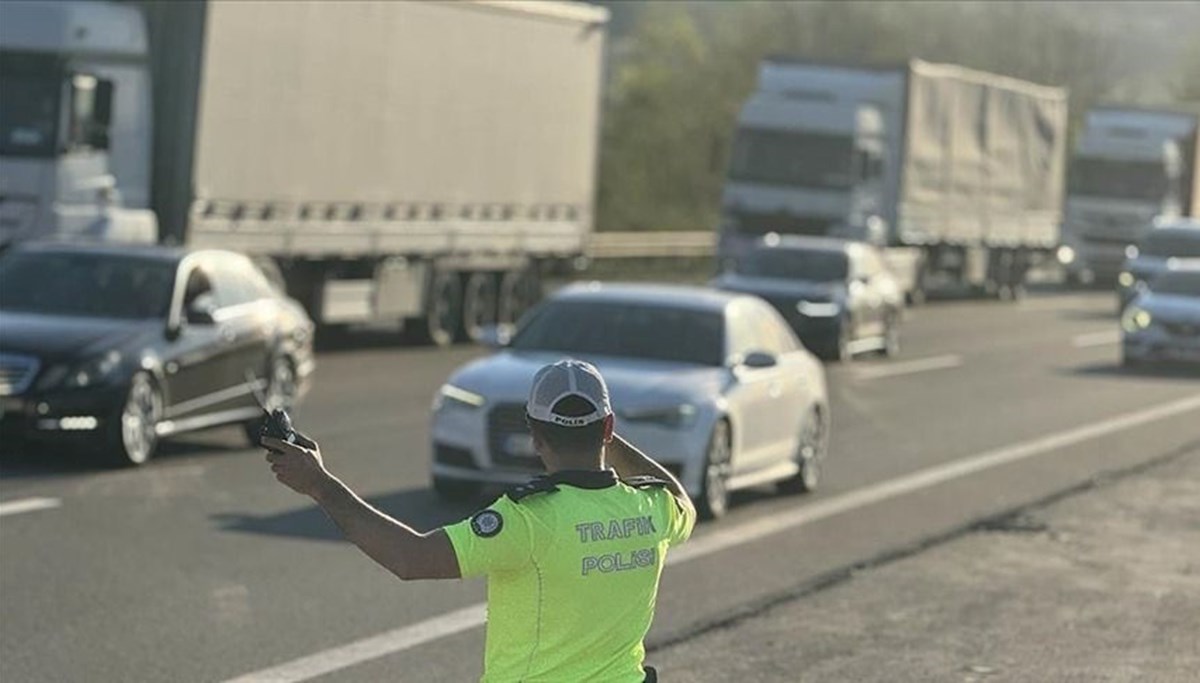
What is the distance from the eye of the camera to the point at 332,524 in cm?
1437

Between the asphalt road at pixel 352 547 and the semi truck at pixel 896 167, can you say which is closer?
the asphalt road at pixel 352 547

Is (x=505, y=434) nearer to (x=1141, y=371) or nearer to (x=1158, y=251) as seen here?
(x=1141, y=371)

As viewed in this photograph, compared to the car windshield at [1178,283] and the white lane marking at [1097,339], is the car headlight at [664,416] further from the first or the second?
the white lane marking at [1097,339]

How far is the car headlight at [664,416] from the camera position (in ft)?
52.3

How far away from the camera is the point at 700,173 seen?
7075 centimetres

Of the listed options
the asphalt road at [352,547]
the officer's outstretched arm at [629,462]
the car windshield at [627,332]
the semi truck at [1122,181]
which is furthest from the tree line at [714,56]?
the officer's outstretched arm at [629,462]

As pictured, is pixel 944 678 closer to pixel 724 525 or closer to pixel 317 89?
pixel 724 525

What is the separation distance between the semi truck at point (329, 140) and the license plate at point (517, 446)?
8.28m

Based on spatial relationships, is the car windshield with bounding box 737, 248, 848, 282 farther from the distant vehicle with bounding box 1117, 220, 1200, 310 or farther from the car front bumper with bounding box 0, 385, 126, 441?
the car front bumper with bounding box 0, 385, 126, 441

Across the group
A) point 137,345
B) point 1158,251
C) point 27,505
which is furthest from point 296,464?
point 1158,251

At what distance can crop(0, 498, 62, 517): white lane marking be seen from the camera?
14844mm

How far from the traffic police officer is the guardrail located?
39.6m

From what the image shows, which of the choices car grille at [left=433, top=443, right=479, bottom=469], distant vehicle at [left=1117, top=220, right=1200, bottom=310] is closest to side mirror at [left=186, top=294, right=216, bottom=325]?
car grille at [left=433, top=443, right=479, bottom=469]

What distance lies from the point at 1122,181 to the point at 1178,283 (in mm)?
26250
